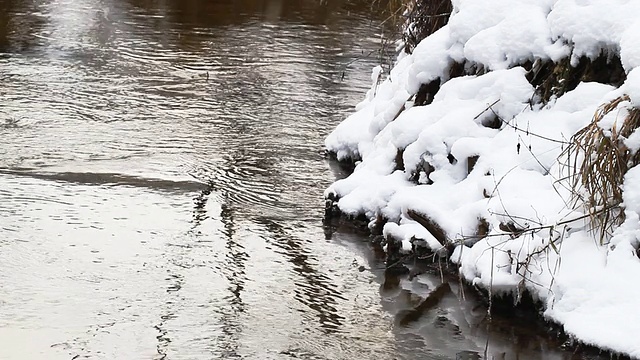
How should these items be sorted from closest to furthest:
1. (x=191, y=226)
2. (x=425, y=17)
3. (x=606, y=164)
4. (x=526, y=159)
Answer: (x=606, y=164) < (x=526, y=159) < (x=191, y=226) < (x=425, y=17)

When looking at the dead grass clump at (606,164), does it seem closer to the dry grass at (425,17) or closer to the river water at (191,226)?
the river water at (191,226)

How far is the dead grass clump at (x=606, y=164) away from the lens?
5.43 metres

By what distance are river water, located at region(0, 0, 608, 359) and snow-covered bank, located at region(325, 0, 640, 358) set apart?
0.93ft

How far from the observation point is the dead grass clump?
214 inches

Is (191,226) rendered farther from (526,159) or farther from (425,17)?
(425,17)

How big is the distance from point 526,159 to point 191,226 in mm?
2141

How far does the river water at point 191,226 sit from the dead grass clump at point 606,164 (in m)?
0.67

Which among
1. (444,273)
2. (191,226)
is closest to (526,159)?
(444,273)

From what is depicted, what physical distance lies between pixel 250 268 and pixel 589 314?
6.45 ft

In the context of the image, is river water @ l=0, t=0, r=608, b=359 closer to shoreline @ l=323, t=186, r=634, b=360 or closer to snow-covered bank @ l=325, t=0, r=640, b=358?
shoreline @ l=323, t=186, r=634, b=360

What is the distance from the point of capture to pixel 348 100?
36.4 feet

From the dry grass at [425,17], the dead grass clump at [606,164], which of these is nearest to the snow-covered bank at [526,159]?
the dead grass clump at [606,164]

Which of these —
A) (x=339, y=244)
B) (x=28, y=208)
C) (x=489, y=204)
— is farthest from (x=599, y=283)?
(x=28, y=208)

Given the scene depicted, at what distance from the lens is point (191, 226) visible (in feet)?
22.8
